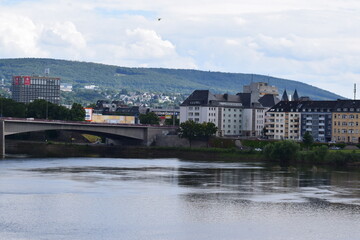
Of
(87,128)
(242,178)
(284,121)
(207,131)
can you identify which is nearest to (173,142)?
(207,131)

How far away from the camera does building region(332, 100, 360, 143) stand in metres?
130

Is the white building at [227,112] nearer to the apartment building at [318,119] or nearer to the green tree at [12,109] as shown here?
the apartment building at [318,119]

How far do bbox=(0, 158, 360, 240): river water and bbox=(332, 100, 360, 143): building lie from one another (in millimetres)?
40560

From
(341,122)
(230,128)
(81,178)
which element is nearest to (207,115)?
(230,128)

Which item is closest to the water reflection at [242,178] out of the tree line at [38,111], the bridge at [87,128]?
the bridge at [87,128]

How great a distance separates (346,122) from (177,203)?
7624cm

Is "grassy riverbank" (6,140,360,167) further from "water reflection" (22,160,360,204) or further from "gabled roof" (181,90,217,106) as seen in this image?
"gabled roof" (181,90,217,106)

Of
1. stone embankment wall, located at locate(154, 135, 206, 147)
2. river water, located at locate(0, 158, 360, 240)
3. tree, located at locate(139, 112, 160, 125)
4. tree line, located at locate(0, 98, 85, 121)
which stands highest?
tree line, located at locate(0, 98, 85, 121)

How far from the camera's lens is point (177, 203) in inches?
2414

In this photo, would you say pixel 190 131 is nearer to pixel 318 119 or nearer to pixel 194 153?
pixel 194 153

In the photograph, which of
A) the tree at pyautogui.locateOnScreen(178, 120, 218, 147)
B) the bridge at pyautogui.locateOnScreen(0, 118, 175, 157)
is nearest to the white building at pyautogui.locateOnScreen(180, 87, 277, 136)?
the bridge at pyautogui.locateOnScreen(0, 118, 175, 157)

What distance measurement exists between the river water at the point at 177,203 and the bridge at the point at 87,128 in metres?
21.3

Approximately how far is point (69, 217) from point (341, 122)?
3402 inches

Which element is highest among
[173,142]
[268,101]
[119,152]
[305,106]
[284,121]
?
[268,101]
